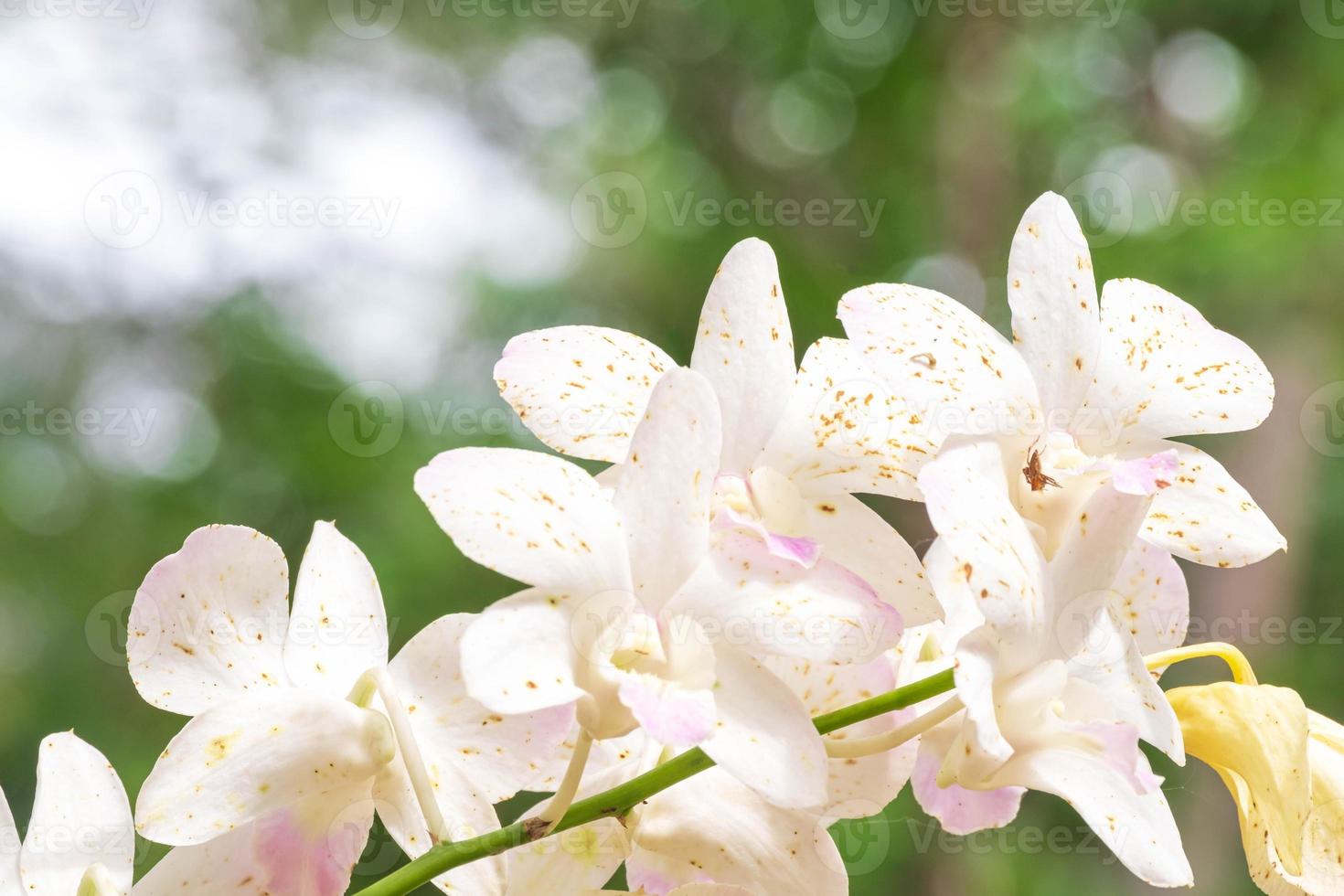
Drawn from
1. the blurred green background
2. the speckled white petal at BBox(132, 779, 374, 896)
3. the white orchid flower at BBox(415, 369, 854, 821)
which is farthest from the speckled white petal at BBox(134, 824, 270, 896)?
the blurred green background

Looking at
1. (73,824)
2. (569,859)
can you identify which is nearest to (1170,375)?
(569,859)

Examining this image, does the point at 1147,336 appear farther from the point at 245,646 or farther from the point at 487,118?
the point at 487,118

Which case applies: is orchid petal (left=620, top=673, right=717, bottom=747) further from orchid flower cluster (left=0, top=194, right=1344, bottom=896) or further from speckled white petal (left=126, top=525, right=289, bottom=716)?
speckled white petal (left=126, top=525, right=289, bottom=716)

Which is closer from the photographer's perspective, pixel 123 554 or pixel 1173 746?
pixel 1173 746

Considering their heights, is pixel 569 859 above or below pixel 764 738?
below

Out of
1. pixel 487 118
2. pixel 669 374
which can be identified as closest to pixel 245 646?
pixel 669 374

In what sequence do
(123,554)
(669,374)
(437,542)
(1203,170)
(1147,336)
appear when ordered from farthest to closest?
(1203,170) → (123,554) → (437,542) → (1147,336) → (669,374)

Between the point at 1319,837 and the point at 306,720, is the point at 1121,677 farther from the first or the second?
the point at 306,720
